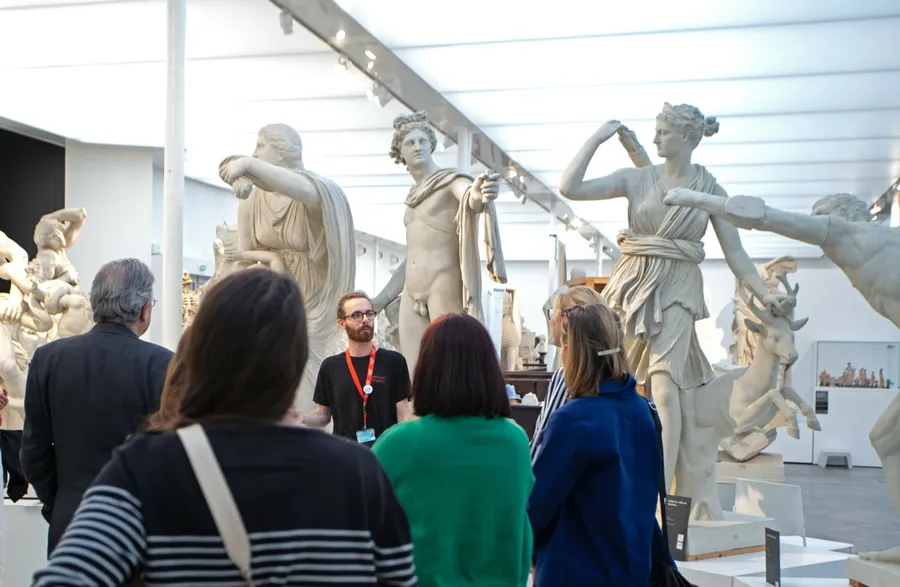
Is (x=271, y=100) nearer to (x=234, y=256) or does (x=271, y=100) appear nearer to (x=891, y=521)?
(x=234, y=256)

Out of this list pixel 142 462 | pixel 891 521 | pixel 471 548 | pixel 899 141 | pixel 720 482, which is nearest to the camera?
pixel 142 462

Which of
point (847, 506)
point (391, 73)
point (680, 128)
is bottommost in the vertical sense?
point (847, 506)

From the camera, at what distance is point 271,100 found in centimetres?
1063

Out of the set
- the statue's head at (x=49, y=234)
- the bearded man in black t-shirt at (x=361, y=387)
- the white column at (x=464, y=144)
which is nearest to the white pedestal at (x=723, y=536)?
the bearded man in black t-shirt at (x=361, y=387)

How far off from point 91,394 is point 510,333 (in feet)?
45.6

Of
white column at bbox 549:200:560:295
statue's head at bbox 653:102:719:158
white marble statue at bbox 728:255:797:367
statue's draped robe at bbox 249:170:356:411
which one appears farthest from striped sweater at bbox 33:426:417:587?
white column at bbox 549:200:560:295

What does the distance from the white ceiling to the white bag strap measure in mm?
6767

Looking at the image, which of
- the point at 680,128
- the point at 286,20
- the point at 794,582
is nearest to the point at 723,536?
the point at 794,582

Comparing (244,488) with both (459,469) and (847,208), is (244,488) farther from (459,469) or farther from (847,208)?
(847,208)

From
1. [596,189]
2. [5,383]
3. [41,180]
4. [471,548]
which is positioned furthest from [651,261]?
[41,180]

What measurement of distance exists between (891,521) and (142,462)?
10688 millimetres

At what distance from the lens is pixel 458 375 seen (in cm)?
214

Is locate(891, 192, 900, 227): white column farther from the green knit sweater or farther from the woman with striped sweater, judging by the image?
the woman with striped sweater

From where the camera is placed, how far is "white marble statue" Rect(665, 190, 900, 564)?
169 inches
